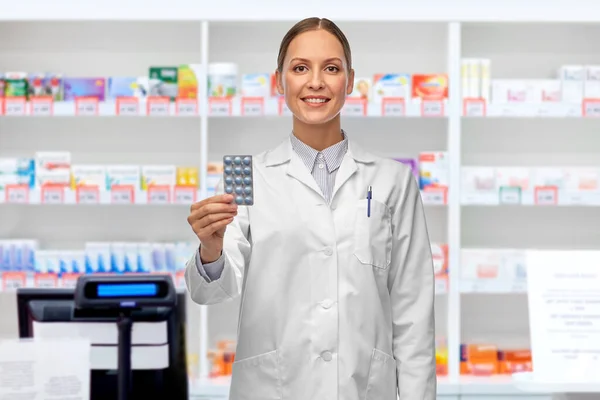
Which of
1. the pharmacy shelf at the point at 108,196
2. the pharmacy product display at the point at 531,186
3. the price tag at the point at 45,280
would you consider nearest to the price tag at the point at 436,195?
the pharmacy shelf at the point at 108,196

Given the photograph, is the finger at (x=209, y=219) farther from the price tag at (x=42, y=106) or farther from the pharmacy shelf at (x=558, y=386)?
the price tag at (x=42, y=106)

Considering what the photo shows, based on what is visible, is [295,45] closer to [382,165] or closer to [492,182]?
[382,165]

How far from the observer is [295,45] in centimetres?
198

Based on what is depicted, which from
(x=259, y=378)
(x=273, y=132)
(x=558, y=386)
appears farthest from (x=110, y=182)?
(x=558, y=386)

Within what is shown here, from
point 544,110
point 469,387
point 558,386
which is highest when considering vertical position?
point 544,110

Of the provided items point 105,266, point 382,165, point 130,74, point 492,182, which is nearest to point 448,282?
point 492,182

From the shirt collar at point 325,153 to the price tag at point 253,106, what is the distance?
2384 millimetres

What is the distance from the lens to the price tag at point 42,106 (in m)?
4.50

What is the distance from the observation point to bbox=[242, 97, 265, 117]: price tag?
4422 millimetres

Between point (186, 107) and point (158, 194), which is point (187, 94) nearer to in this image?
point (186, 107)

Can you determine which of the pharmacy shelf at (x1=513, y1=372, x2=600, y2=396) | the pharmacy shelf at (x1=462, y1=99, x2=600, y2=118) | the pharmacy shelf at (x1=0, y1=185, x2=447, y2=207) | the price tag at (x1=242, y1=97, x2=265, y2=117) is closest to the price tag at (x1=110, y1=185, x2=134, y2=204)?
the pharmacy shelf at (x1=0, y1=185, x2=447, y2=207)

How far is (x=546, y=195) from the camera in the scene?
4.42 meters

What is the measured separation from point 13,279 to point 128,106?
1.11 m

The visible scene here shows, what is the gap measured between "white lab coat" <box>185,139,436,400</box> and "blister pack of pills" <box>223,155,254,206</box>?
0.17 m
